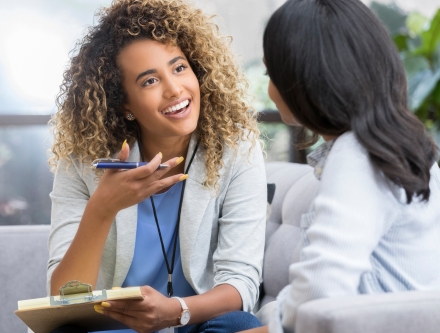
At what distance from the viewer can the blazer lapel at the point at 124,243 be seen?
1565 mm

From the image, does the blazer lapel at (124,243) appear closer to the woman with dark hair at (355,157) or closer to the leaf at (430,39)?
the woman with dark hair at (355,157)

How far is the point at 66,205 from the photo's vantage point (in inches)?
64.3

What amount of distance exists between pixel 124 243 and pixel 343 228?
82 cm

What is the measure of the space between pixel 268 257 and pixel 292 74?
1.13 m

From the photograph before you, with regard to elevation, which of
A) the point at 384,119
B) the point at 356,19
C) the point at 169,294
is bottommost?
the point at 169,294

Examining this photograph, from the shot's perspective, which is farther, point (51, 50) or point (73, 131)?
point (51, 50)

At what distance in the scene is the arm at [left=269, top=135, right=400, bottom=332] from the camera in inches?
35.2

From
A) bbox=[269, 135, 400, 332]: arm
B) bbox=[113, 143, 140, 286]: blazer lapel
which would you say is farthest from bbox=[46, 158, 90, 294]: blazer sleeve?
bbox=[269, 135, 400, 332]: arm

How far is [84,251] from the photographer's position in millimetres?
1444

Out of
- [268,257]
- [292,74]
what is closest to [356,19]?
[292,74]

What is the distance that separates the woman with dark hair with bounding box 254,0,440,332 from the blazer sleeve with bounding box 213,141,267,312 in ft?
1.50

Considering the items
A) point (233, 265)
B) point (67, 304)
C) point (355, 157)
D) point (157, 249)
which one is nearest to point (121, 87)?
point (157, 249)

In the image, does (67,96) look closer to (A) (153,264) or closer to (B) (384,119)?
(A) (153,264)

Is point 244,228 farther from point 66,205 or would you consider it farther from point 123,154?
point 66,205
